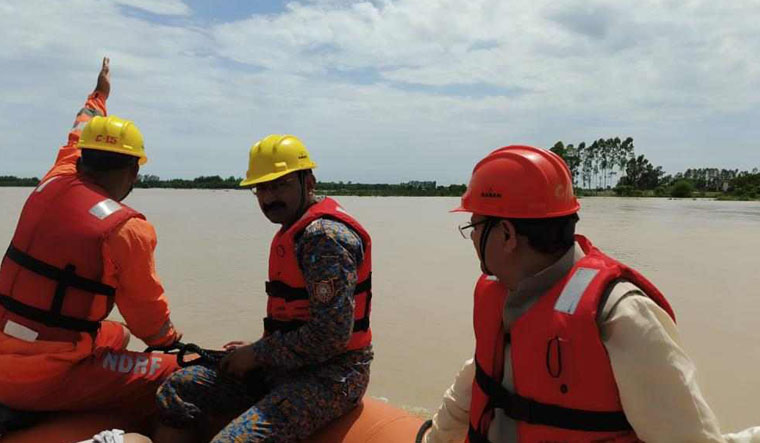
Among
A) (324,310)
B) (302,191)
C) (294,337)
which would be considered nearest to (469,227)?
(324,310)

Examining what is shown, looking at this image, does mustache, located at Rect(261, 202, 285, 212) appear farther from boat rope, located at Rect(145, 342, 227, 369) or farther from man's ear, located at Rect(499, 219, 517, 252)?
man's ear, located at Rect(499, 219, 517, 252)

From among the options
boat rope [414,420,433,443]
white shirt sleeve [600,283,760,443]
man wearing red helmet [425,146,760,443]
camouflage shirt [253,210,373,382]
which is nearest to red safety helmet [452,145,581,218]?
man wearing red helmet [425,146,760,443]

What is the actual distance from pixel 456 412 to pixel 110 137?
1.81 meters

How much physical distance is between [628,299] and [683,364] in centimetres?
17

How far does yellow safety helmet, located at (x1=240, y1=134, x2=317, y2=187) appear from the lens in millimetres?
2330

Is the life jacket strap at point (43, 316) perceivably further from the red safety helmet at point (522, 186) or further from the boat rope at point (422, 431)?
the red safety helmet at point (522, 186)

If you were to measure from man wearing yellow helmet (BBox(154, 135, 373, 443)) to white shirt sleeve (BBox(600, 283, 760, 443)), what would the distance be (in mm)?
1059

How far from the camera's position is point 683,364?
120 cm

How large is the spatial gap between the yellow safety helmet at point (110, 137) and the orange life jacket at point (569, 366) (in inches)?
72.3

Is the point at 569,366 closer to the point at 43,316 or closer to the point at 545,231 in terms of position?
the point at 545,231

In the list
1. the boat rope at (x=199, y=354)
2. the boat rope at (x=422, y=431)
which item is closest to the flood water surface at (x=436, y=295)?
the boat rope at (x=422, y=431)

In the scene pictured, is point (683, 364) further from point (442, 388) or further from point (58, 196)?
point (442, 388)

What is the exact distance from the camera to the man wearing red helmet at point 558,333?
1.19 meters

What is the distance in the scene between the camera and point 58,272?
219cm
